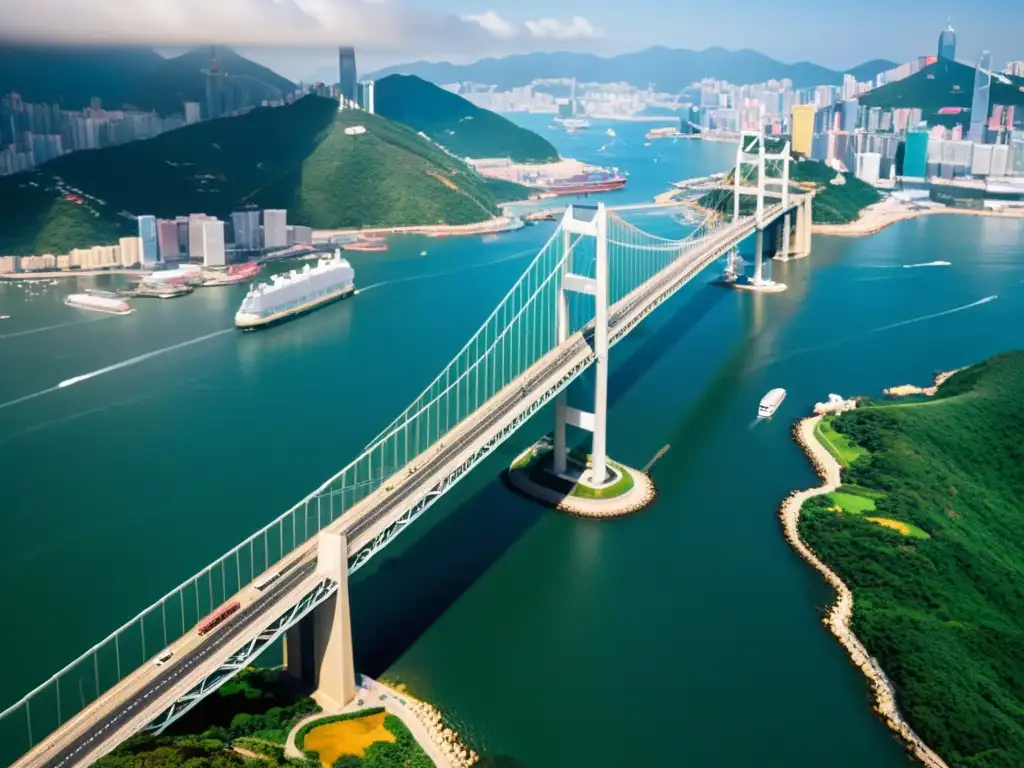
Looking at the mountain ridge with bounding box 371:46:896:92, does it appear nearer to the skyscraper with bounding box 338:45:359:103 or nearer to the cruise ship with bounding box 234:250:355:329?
the skyscraper with bounding box 338:45:359:103

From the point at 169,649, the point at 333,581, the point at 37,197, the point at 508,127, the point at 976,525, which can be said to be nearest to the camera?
the point at 169,649

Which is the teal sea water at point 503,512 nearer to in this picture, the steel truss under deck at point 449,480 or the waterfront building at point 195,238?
the steel truss under deck at point 449,480

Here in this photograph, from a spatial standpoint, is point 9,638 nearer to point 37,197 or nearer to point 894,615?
point 894,615

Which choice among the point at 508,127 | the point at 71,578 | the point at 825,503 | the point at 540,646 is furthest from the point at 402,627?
the point at 508,127

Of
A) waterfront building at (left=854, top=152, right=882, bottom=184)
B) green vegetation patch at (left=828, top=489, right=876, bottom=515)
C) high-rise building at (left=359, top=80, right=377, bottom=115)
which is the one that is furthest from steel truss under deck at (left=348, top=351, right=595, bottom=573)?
high-rise building at (left=359, top=80, right=377, bottom=115)

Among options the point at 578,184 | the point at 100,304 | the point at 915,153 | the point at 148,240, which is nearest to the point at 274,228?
the point at 148,240

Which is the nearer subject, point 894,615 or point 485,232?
point 894,615
